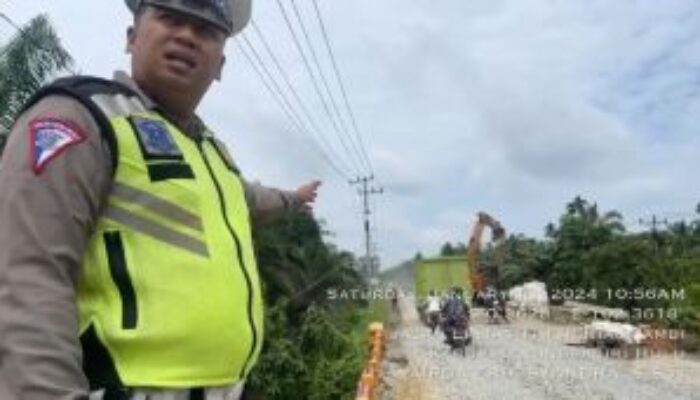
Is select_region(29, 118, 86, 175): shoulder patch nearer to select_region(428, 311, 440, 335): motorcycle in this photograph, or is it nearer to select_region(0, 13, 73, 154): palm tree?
select_region(0, 13, 73, 154): palm tree

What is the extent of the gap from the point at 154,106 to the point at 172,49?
10cm

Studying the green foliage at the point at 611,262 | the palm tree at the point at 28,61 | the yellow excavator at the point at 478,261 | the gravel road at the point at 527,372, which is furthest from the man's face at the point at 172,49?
the yellow excavator at the point at 478,261

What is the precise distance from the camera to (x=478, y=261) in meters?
34.5

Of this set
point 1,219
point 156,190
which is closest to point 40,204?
point 1,219

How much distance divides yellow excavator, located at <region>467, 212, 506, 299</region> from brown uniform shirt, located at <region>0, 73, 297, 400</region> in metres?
32.0

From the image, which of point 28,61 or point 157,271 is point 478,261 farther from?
point 157,271

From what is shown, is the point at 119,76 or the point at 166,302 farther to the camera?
the point at 119,76

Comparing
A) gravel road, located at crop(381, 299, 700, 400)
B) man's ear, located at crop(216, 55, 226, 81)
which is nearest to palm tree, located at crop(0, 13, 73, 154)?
gravel road, located at crop(381, 299, 700, 400)

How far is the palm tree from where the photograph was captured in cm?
1021

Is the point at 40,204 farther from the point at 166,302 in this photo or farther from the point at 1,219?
the point at 166,302

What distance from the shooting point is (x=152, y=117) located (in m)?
1.58

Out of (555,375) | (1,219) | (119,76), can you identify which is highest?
(119,76)

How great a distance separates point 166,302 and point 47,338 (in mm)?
197

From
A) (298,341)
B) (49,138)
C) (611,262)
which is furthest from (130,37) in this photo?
(611,262)
